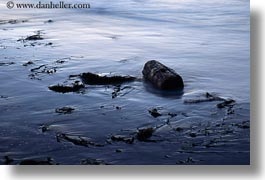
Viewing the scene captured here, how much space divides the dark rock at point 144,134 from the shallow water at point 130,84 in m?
0.04

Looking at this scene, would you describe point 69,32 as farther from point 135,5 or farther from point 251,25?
point 251,25

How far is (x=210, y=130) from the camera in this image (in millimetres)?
3197

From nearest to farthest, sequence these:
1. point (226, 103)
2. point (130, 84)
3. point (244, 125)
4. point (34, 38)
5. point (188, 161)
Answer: point (188, 161) → point (244, 125) → point (226, 103) → point (130, 84) → point (34, 38)

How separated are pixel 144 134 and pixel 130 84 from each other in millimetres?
1173

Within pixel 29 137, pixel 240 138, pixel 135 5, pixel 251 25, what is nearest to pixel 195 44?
pixel 135 5

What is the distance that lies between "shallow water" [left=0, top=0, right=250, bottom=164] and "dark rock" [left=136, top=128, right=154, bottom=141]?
4cm

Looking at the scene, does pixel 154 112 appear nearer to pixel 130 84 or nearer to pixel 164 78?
pixel 164 78

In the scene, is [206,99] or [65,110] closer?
[65,110]

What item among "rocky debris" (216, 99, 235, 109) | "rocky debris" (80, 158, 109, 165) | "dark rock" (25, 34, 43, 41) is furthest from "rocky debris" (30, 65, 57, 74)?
"rocky debris" (216, 99, 235, 109)

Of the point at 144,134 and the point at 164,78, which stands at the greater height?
the point at 164,78

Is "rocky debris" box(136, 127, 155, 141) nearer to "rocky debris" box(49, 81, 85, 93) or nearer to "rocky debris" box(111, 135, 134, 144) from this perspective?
"rocky debris" box(111, 135, 134, 144)

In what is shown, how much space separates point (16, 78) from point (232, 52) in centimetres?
220

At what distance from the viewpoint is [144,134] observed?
10.4 ft

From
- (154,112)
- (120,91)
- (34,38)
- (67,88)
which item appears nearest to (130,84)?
(120,91)
